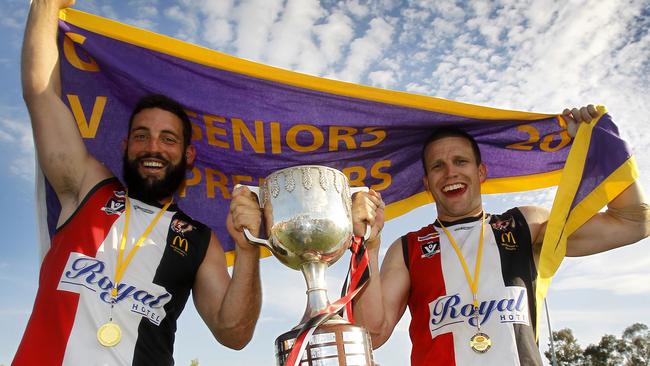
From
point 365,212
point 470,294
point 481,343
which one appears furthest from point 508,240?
point 365,212

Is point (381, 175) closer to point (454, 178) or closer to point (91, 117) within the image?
point (454, 178)

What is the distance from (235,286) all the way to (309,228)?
88 cm

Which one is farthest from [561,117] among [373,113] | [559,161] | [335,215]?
[335,215]

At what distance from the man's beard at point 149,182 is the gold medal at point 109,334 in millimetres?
919

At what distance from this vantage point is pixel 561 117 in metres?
3.79

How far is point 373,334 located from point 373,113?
1.64 meters

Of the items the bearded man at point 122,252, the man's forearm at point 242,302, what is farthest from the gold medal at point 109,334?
the man's forearm at point 242,302

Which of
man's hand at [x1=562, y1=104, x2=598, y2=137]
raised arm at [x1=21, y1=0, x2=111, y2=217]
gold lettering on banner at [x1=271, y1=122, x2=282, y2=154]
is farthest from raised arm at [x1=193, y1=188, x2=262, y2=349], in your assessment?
man's hand at [x1=562, y1=104, x2=598, y2=137]

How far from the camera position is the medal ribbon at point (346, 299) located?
1649 millimetres

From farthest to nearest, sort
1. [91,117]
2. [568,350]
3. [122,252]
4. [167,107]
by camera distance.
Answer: [568,350] < [91,117] < [167,107] < [122,252]

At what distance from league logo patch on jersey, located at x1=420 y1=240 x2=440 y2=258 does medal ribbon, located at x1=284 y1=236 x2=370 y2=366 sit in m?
1.24

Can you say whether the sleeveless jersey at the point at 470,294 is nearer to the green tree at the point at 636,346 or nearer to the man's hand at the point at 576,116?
the man's hand at the point at 576,116

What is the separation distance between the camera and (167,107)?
→ 3453 mm

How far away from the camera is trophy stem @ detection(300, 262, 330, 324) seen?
1.96 m
